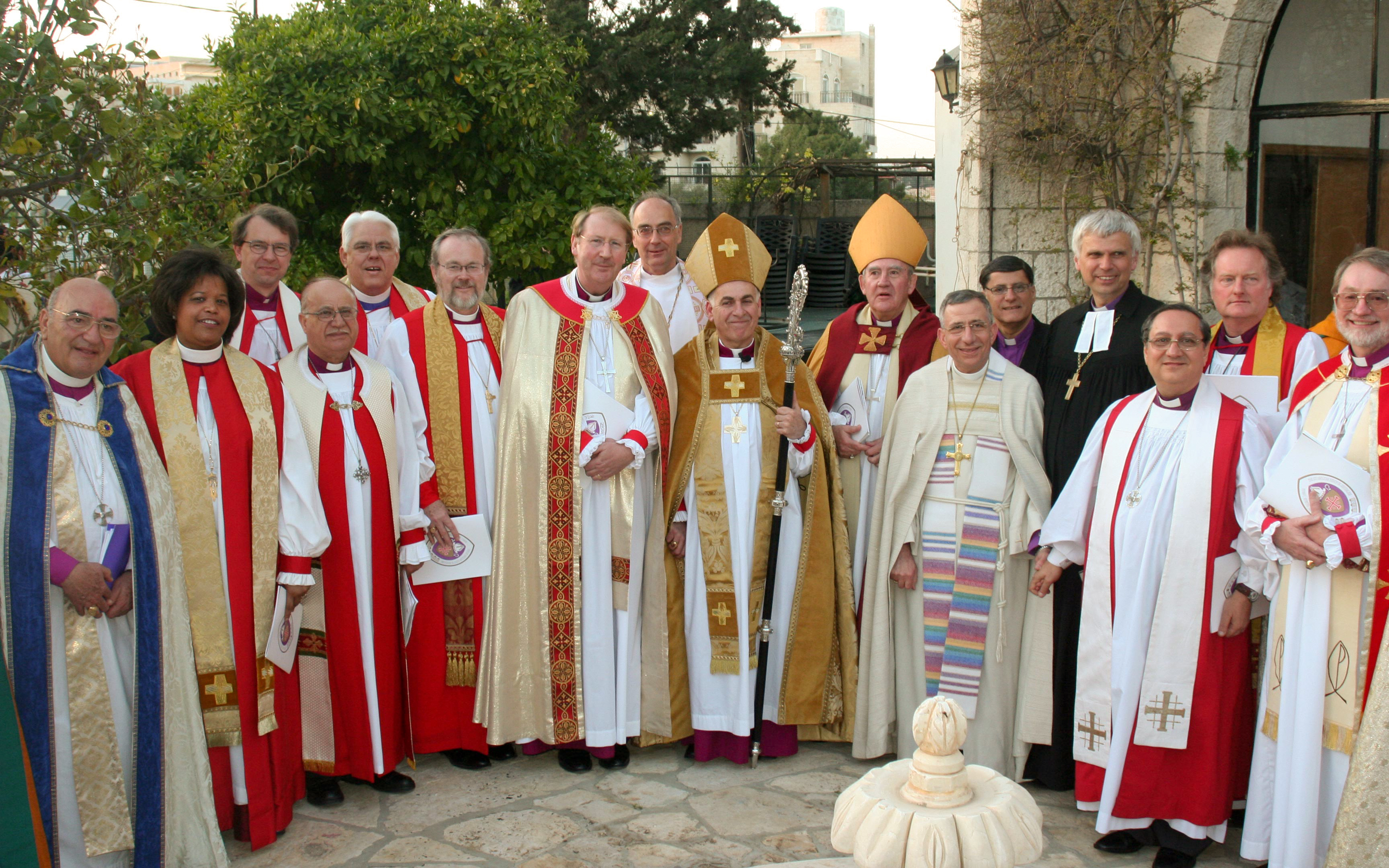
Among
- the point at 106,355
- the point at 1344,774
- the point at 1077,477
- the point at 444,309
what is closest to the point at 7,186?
the point at 106,355

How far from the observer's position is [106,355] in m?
3.37

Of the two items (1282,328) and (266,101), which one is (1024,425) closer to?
(1282,328)

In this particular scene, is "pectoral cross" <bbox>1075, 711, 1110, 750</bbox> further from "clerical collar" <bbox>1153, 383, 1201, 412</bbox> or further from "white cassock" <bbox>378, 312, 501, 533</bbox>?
"white cassock" <bbox>378, 312, 501, 533</bbox>

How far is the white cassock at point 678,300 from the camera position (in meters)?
5.11

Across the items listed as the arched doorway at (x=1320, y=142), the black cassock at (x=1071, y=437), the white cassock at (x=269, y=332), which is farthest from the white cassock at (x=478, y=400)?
the arched doorway at (x=1320, y=142)

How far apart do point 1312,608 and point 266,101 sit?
20.5ft

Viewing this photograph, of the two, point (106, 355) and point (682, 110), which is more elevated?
point (682, 110)

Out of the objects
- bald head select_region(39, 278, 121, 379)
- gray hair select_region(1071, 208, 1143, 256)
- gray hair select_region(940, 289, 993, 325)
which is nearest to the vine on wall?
gray hair select_region(1071, 208, 1143, 256)

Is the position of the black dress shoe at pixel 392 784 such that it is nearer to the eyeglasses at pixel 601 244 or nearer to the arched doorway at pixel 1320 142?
the eyeglasses at pixel 601 244

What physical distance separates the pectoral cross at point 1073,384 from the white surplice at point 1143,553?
0.46 meters

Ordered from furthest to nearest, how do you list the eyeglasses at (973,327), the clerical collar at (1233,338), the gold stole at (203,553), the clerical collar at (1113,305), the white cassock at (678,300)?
the white cassock at (678,300)
the clerical collar at (1113,305)
the eyeglasses at (973,327)
the clerical collar at (1233,338)
the gold stole at (203,553)

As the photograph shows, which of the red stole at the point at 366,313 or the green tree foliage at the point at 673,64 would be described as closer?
the red stole at the point at 366,313

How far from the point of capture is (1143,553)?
3701mm

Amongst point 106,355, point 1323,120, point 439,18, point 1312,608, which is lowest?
point 1312,608
